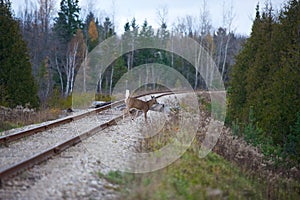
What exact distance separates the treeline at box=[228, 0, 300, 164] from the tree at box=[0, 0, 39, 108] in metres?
11.3

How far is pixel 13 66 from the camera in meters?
18.4

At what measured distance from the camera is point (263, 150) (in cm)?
1172

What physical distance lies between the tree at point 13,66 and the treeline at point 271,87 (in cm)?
1130

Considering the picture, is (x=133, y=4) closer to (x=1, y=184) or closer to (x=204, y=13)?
(x=204, y=13)

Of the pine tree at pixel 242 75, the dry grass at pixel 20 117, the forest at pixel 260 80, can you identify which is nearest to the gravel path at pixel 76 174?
the dry grass at pixel 20 117

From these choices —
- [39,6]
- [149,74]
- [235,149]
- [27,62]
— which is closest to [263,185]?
[235,149]

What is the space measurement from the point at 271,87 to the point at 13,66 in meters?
13.3

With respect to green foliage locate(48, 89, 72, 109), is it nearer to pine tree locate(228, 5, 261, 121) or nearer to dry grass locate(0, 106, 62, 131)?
dry grass locate(0, 106, 62, 131)

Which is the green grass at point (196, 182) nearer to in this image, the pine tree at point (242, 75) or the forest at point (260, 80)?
the forest at point (260, 80)

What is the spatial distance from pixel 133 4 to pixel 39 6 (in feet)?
45.4

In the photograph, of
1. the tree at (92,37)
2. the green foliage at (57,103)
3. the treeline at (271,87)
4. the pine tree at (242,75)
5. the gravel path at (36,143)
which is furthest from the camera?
the tree at (92,37)

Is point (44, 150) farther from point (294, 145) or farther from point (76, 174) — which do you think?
point (294, 145)

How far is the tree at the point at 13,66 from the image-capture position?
17.9 metres

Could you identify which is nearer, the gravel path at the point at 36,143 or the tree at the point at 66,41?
the gravel path at the point at 36,143
